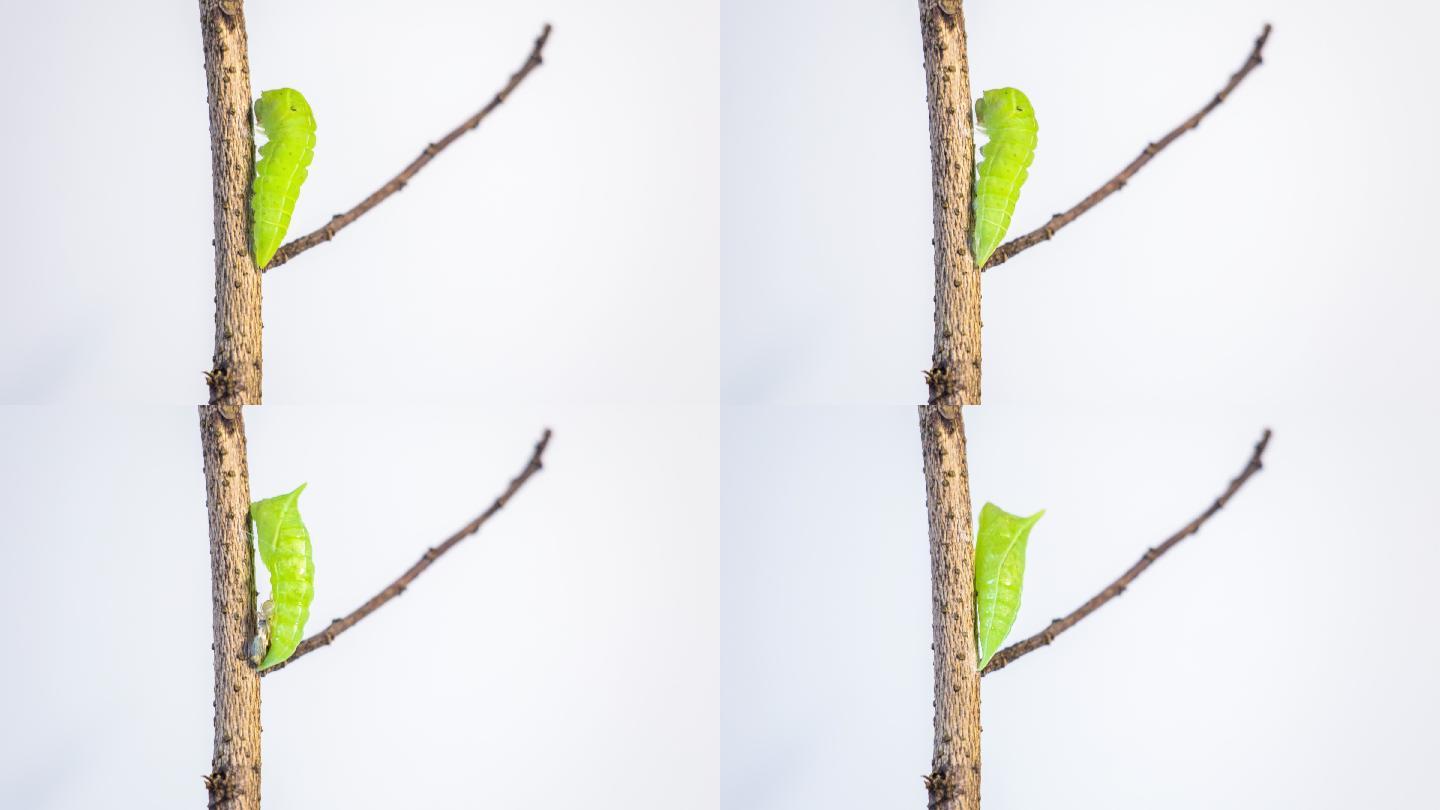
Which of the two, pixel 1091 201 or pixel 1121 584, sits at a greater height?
pixel 1091 201

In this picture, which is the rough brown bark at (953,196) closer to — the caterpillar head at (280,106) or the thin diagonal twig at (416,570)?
the thin diagonal twig at (416,570)

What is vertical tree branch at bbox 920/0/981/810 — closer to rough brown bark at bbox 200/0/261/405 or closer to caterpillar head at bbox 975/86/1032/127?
caterpillar head at bbox 975/86/1032/127

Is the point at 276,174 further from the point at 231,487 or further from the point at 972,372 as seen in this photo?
the point at 972,372

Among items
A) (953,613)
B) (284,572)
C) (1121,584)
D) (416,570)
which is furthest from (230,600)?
(1121,584)

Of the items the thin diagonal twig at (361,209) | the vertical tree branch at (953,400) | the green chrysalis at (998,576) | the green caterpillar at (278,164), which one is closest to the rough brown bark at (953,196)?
the vertical tree branch at (953,400)

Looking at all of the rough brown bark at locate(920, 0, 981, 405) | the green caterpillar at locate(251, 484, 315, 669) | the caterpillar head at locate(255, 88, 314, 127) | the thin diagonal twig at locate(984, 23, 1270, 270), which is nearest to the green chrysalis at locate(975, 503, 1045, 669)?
the rough brown bark at locate(920, 0, 981, 405)

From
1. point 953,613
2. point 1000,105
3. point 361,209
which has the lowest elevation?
point 953,613

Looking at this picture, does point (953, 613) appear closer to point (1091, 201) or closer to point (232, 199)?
point (1091, 201)
